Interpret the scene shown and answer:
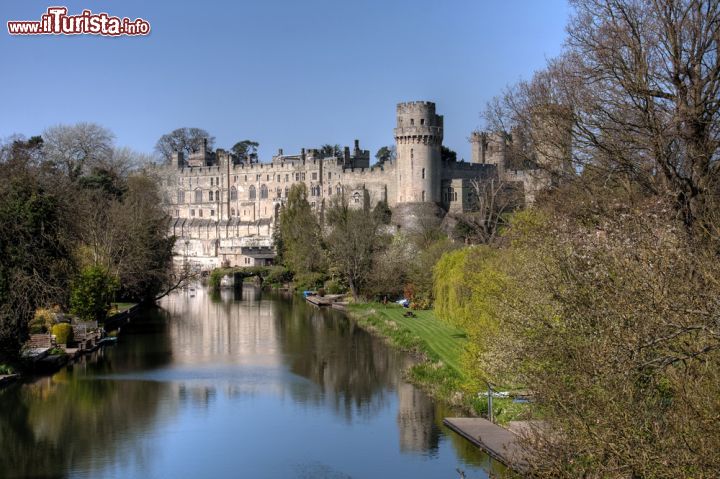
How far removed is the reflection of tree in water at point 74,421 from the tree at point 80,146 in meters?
42.5

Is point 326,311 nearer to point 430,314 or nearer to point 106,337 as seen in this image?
point 430,314

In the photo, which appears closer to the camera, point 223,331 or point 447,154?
point 223,331

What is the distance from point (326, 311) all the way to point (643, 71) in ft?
103

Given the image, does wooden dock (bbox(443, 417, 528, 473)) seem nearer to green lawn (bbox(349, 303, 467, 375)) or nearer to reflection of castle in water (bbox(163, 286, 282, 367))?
green lawn (bbox(349, 303, 467, 375))

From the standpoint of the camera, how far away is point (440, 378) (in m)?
23.1

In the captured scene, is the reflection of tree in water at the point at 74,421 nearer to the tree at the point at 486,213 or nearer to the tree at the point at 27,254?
the tree at the point at 27,254

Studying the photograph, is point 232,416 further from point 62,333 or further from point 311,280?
point 311,280

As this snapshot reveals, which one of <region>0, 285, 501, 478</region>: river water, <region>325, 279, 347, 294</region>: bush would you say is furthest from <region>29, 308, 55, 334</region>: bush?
<region>325, 279, 347, 294</region>: bush

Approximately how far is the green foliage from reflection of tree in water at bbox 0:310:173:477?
5940 millimetres

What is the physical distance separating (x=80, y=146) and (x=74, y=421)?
166 feet

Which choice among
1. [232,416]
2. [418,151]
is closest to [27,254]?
[232,416]

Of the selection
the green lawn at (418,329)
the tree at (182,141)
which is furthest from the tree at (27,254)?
the tree at (182,141)

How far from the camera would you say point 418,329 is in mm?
33000

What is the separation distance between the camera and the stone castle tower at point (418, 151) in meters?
69.8
